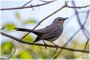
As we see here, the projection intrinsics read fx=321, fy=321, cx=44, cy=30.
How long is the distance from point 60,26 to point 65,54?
4.94 ft

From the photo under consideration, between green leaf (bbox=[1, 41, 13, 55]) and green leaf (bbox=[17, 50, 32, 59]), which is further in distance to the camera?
green leaf (bbox=[17, 50, 32, 59])

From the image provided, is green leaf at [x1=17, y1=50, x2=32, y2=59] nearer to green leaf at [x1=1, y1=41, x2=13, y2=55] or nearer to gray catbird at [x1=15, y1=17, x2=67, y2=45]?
green leaf at [x1=1, y1=41, x2=13, y2=55]

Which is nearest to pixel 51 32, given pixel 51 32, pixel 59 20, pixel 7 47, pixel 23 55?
pixel 51 32

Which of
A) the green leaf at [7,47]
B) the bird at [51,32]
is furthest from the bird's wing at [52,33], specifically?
the green leaf at [7,47]

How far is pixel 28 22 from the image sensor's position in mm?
2881

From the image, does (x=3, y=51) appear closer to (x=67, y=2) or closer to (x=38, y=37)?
(x=38, y=37)

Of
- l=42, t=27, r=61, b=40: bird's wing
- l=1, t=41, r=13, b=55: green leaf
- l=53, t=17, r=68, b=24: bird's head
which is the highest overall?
l=53, t=17, r=68, b=24: bird's head

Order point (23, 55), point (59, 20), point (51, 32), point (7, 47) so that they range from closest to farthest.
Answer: point (51, 32)
point (59, 20)
point (7, 47)
point (23, 55)

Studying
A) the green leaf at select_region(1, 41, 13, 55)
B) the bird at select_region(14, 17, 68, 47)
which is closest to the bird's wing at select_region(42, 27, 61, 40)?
the bird at select_region(14, 17, 68, 47)

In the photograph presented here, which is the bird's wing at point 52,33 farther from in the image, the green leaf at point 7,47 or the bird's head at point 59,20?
the green leaf at point 7,47

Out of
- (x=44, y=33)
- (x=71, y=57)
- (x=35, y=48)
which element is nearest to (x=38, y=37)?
(x=44, y=33)

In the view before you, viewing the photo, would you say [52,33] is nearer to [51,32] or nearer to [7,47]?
[51,32]

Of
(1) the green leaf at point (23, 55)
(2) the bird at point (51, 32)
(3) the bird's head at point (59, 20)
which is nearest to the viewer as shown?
(2) the bird at point (51, 32)

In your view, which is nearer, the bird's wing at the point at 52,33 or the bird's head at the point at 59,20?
the bird's wing at the point at 52,33
